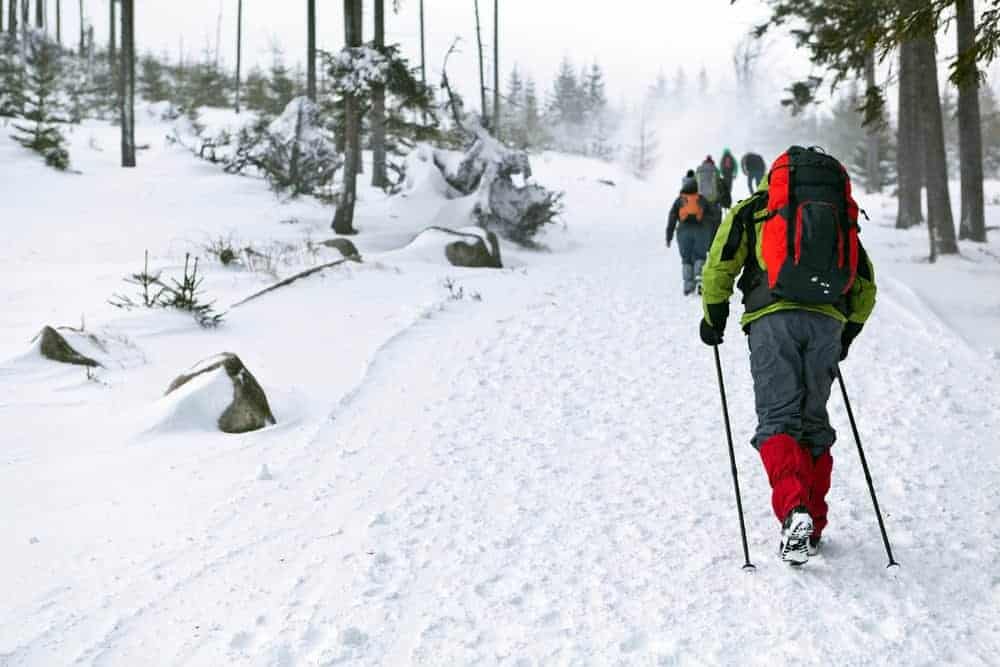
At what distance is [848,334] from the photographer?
3.99m

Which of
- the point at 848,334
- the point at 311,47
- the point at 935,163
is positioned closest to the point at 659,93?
the point at 311,47

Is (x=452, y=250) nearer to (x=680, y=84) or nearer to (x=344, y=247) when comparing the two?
(x=344, y=247)

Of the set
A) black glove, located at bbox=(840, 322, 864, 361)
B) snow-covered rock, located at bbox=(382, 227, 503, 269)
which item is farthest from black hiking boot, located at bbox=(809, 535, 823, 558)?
snow-covered rock, located at bbox=(382, 227, 503, 269)

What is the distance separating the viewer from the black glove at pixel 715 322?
13.1 ft

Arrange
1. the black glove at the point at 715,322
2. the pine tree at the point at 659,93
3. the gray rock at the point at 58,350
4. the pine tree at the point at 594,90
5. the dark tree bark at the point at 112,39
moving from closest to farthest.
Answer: the black glove at the point at 715,322, the gray rock at the point at 58,350, the dark tree bark at the point at 112,39, the pine tree at the point at 594,90, the pine tree at the point at 659,93

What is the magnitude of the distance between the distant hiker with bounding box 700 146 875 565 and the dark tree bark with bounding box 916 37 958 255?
35.1ft

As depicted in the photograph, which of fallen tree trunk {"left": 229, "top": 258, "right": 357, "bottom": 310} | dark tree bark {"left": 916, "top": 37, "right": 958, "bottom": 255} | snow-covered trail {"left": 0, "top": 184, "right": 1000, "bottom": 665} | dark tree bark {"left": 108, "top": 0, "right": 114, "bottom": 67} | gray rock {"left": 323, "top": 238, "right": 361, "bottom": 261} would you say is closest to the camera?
snow-covered trail {"left": 0, "top": 184, "right": 1000, "bottom": 665}

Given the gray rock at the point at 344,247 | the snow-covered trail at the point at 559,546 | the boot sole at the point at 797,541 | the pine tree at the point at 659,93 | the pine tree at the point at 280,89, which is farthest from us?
the pine tree at the point at 659,93

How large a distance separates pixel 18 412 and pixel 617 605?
4575mm

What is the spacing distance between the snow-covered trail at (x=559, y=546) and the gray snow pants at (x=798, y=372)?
2.23 feet

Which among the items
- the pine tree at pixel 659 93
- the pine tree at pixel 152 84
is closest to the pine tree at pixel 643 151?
Result: the pine tree at pixel 659 93

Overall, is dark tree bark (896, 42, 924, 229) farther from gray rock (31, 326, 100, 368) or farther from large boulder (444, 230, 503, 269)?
gray rock (31, 326, 100, 368)

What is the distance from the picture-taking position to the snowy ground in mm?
3146

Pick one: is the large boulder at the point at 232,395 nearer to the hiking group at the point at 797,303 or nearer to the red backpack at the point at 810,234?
the hiking group at the point at 797,303
